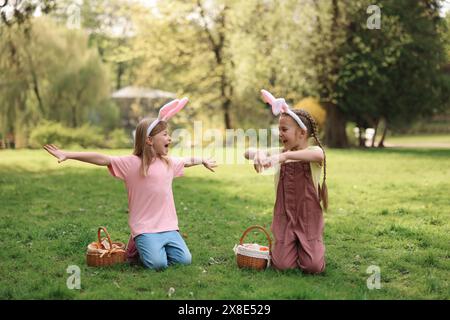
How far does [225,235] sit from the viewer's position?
753 centimetres

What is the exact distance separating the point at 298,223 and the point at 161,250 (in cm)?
143

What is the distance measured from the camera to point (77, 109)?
2898cm

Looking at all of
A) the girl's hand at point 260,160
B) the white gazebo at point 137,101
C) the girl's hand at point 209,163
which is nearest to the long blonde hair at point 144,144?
the girl's hand at point 209,163

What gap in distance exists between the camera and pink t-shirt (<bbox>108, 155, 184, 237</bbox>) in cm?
584

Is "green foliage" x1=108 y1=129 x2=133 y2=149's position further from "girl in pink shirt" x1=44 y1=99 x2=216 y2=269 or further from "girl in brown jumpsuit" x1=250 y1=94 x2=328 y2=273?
"girl in brown jumpsuit" x1=250 y1=94 x2=328 y2=273

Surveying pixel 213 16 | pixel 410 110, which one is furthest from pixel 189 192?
pixel 213 16

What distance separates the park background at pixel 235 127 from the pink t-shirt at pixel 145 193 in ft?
1.61

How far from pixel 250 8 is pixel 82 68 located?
9.07 meters

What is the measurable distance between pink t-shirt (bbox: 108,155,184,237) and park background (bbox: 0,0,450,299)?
490mm

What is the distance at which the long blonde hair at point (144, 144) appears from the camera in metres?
5.81

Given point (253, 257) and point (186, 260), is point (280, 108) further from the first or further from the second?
point (186, 260)

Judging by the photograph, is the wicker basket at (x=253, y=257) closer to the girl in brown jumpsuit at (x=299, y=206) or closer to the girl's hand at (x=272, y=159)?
the girl in brown jumpsuit at (x=299, y=206)

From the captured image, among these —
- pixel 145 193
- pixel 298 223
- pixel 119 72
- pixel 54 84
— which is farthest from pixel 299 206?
pixel 119 72

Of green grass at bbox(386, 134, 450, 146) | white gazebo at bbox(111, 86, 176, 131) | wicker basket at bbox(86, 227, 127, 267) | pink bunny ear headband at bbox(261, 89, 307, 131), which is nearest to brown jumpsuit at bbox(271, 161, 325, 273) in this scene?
pink bunny ear headband at bbox(261, 89, 307, 131)
